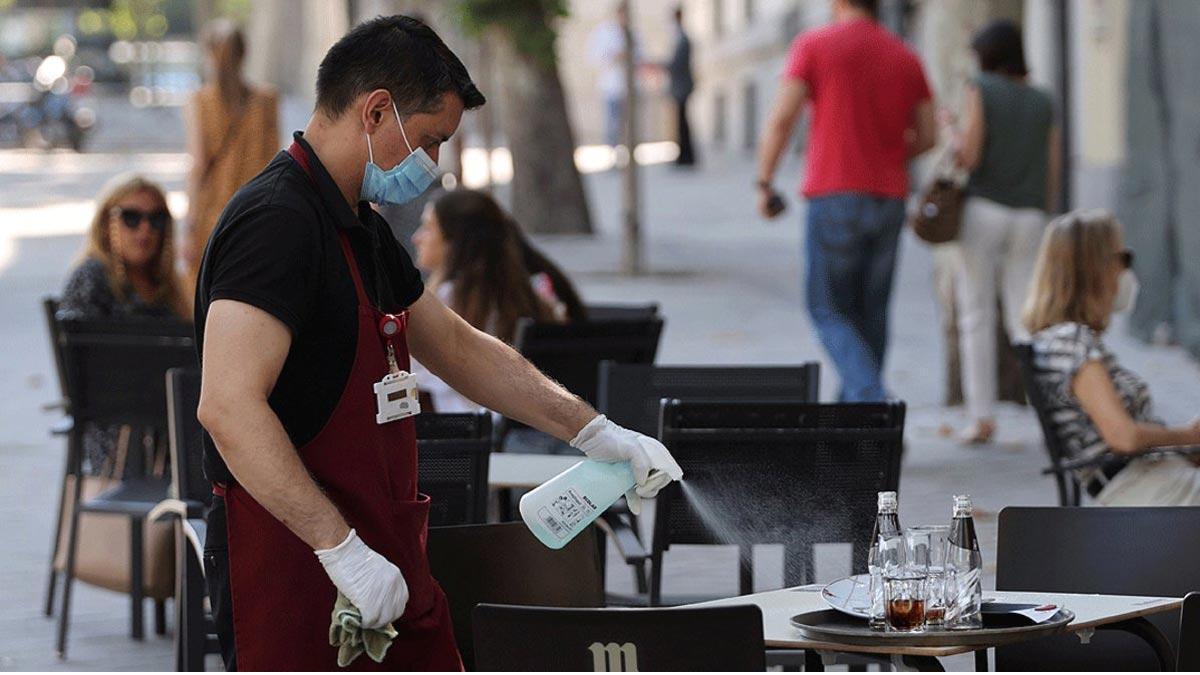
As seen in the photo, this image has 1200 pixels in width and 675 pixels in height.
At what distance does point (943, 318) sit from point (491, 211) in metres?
4.13

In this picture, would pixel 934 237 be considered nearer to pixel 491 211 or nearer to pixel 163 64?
pixel 491 211

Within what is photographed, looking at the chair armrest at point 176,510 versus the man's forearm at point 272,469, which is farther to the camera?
the chair armrest at point 176,510

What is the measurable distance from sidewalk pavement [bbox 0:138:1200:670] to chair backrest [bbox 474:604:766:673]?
2227 mm

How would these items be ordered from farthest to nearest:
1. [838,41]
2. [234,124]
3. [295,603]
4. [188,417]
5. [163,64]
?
[163,64], [234,124], [838,41], [188,417], [295,603]

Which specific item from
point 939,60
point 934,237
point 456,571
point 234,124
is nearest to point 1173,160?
point 939,60

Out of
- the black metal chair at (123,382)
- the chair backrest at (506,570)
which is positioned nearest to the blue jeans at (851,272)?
the black metal chair at (123,382)

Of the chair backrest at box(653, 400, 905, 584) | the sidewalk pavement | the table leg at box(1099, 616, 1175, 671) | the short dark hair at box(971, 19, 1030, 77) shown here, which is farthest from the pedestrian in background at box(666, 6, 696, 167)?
the table leg at box(1099, 616, 1175, 671)

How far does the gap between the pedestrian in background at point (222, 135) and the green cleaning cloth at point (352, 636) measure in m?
6.27

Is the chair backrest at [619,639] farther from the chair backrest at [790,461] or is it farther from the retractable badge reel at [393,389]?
the chair backrest at [790,461]

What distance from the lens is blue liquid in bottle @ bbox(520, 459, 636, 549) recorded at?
368 centimetres

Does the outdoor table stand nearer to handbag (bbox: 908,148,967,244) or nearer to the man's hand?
the man's hand

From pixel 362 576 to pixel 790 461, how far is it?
Result: 6.61 ft

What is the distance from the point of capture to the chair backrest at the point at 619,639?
3.24 m

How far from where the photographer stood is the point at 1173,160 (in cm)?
1245
